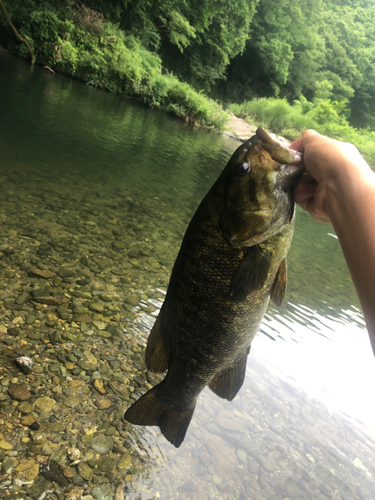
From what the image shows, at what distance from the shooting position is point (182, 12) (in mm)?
31781

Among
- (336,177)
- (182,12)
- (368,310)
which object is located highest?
(182,12)

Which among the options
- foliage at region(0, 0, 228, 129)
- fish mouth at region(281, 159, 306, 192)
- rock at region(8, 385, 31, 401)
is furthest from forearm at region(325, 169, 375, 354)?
foliage at region(0, 0, 228, 129)

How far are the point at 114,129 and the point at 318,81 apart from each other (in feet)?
165

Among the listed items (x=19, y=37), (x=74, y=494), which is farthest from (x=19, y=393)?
(x=19, y=37)

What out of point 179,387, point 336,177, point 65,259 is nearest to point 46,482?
point 179,387

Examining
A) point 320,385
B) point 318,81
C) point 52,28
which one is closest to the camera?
point 320,385

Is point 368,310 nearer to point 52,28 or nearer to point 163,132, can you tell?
point 163,132

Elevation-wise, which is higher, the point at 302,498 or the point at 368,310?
the point at 368,310

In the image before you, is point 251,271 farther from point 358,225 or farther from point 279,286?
point 358,225

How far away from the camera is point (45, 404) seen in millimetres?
2838

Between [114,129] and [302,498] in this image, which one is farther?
[114,129]

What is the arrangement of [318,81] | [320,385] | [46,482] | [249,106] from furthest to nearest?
[318,81] < [249,106] < [320,385] < [46,482]

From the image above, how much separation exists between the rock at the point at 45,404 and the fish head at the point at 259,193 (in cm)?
198

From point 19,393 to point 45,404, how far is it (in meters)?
0.21
